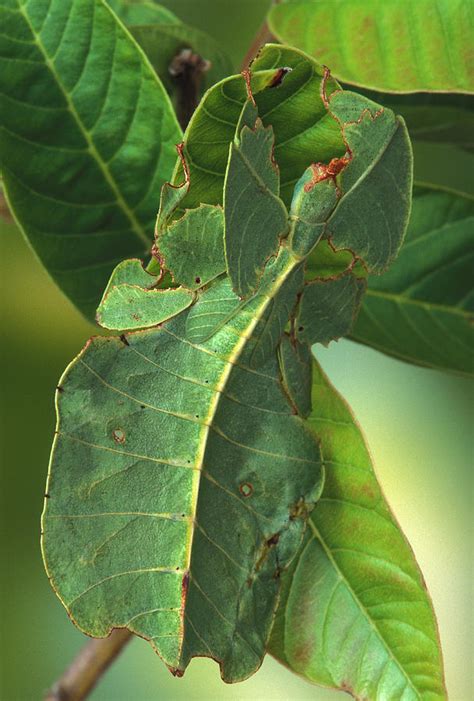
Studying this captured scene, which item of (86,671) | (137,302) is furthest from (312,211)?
(86,671)

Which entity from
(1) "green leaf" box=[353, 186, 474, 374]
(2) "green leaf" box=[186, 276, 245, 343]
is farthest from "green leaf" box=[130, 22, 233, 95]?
(2) "green leaf" box=[186, 276, 245, 343]

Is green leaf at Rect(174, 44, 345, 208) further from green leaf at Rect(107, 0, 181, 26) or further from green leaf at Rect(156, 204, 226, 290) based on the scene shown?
green leaf at Rect(107, 0, 181, 26)

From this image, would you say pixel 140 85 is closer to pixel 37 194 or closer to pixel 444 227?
pixel 37 194

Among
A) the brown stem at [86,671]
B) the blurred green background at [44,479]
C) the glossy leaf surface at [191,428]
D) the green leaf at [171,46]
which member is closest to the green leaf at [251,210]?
the glossy leaf surface at [191,428]

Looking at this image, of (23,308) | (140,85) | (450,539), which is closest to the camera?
(140,85)

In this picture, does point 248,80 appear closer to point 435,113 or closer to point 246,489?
point 246,489

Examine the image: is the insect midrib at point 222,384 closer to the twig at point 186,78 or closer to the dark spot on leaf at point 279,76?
the dark spot on leaf at point 279,76

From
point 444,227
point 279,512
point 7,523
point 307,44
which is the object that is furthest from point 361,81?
point 7,523
